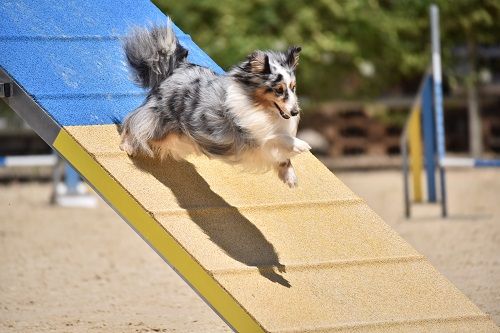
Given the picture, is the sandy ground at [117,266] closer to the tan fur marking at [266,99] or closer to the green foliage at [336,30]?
the tan fur marking at [266,99]

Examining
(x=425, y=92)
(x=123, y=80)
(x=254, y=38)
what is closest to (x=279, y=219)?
(x=123, y=80)

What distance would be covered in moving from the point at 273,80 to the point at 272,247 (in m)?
0.79

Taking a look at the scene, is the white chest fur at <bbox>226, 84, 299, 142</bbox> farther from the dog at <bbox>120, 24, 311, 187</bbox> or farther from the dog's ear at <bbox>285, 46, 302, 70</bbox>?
the dog's ear at <bbox>285, 46, 302, 70</bbox>

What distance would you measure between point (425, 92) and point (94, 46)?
14.5ft

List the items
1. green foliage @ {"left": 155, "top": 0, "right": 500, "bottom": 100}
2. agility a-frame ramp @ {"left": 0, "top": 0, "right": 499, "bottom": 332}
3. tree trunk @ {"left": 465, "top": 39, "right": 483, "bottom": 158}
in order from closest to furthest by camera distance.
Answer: agility a-frame ramp @ {"left": 0, "top": 0, "right": 499, "bottom": 332} → green foliage @ {"left": 155, "top": 0, "right": 500, "bottom": 100} → tree trunk @ {"left": 465, "top": 39, "right": 483, "bottom": 158}

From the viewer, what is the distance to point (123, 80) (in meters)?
5.16

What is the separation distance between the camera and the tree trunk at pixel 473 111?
1445 cm

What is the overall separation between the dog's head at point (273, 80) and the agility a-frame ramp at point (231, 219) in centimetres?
63

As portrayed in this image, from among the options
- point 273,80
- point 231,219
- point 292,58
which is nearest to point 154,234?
point 231,219

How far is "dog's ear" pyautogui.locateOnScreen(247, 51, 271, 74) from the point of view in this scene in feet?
13.8

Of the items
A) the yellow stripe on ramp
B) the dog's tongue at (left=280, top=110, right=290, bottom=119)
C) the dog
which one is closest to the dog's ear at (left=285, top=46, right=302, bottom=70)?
the dog

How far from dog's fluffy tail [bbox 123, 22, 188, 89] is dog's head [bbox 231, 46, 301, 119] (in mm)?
581

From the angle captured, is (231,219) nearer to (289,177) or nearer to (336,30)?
(289,177)

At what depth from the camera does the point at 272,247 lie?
4500 millimetres
